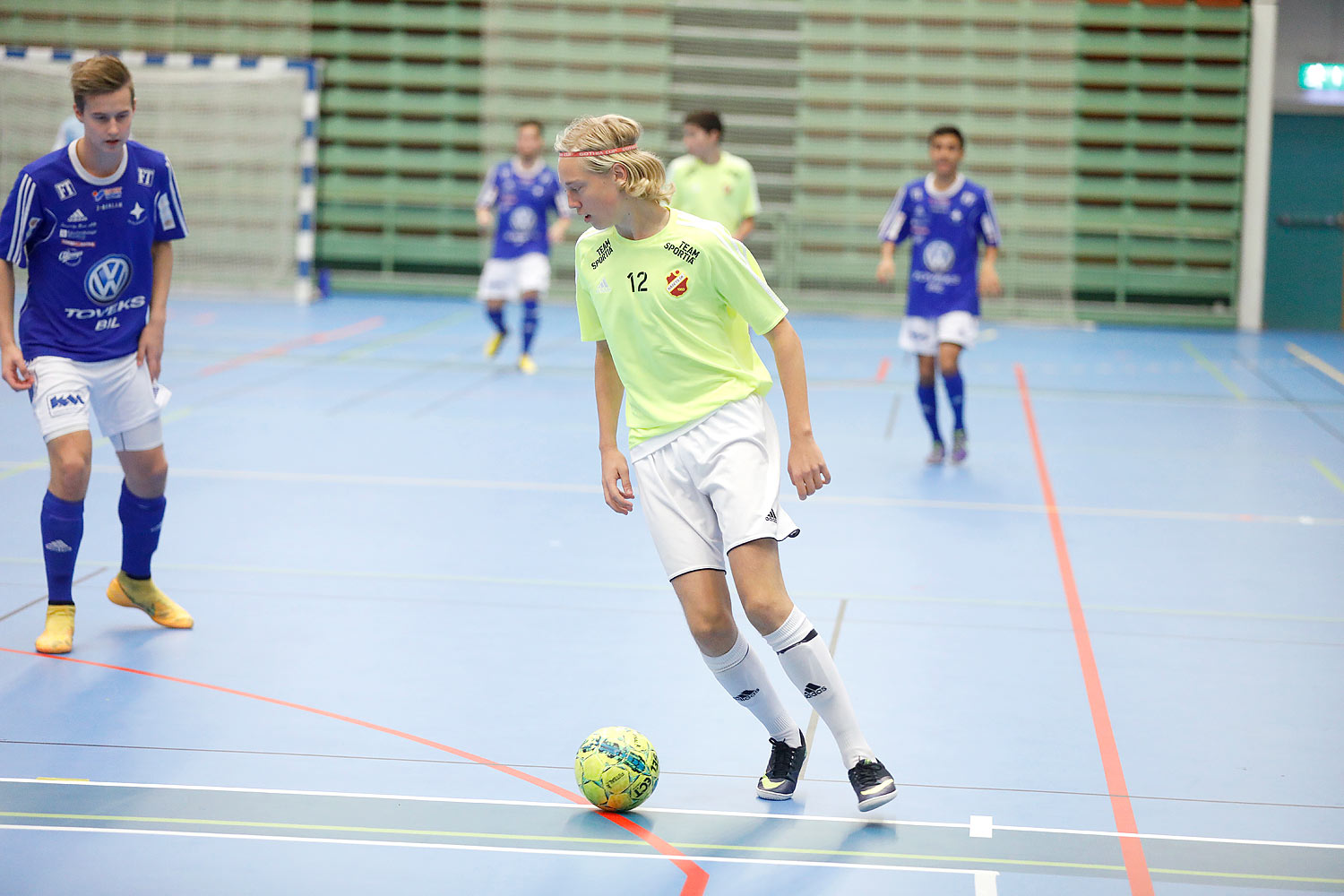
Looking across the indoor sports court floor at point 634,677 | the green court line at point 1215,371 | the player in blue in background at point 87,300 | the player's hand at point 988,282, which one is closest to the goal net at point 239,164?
the indoor sports court floor at point 634,677

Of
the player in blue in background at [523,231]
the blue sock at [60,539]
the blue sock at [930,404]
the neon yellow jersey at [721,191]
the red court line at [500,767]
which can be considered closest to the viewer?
the red court line at [500,767]

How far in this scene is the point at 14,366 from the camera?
178 inches

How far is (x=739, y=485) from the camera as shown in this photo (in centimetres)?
338

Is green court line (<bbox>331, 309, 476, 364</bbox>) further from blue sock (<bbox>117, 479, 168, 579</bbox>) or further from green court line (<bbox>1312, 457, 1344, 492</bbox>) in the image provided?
green court line (<bbox>1312, 457, 1344, 492</bbox>)

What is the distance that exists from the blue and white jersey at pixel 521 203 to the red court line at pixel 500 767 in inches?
317

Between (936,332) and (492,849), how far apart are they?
586cm

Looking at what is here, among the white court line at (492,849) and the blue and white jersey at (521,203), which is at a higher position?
the blue and white jersey at (521,203)

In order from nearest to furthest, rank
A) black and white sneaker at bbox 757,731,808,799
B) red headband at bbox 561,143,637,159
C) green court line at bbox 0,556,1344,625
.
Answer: red headband at bbox 561,143,637,159, black and white sneaker at bbox 757,731,808,799, green court line at bbox 0,556,1344,625

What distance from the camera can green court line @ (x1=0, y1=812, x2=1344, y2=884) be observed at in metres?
3.25

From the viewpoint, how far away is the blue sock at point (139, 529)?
497 centimetres

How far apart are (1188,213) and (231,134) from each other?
483 inches

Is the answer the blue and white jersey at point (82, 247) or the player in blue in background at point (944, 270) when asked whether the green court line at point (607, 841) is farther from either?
the player in blue in background at point (944, 270)

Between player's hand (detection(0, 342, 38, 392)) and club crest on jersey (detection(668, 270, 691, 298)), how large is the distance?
7.75ft

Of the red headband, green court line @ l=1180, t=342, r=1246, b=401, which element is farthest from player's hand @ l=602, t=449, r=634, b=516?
green court line @ l=1180, t=342, r=1246, b=401
